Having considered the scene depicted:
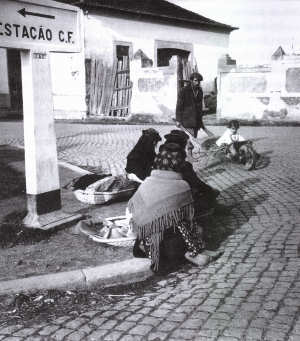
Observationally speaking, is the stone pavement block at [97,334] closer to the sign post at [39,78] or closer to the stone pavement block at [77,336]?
the stone pavement block at [77,336]

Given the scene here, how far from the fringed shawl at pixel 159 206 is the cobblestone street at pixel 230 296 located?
469 millimetres

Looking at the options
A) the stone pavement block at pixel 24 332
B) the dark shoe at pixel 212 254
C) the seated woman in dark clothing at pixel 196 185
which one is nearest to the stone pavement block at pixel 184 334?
the stone pavement block at pixel 24 332

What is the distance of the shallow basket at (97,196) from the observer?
647 centimetres

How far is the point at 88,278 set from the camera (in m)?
4.14

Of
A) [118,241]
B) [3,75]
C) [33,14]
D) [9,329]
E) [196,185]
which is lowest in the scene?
[9,329]

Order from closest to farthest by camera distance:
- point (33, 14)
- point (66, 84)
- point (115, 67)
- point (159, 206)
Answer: point (159, 206)
point (33, 14)
point (115, 67)
point (66, 84)

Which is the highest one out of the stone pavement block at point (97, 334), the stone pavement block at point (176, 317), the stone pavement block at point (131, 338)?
the stone pavement block at point (176, 317)

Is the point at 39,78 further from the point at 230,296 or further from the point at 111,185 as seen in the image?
the point at 230,296

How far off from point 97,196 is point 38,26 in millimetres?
2472

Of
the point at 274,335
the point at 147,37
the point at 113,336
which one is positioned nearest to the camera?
the point at 274,335

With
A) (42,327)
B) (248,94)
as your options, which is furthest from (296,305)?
(248,94)

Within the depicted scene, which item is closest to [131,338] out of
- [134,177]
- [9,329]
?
[9,329]

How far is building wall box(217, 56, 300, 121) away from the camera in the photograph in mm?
15781

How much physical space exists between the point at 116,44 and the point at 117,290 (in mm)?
18718
